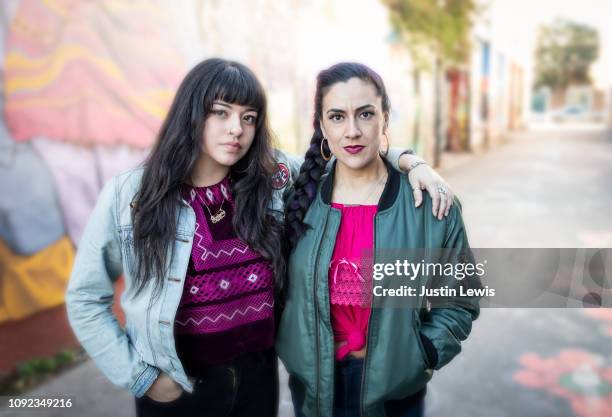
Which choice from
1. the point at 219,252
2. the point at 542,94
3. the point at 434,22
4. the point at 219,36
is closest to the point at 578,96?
the point at 542,94

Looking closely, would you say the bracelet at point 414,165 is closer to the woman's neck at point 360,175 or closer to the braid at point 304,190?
the woman's neck at point 360,175

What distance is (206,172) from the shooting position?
1.96 m

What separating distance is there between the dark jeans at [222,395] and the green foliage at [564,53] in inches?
1314

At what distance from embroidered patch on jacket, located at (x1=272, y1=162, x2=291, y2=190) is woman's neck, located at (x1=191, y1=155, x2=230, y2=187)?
25cm

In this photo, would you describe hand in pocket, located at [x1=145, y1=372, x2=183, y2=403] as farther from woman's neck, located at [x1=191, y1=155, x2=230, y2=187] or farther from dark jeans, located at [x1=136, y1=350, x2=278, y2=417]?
woman's neck, located at [x1=191, y1=155, x2=230, y2=187]

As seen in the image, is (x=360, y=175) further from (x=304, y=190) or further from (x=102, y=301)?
(x=102, y=301)

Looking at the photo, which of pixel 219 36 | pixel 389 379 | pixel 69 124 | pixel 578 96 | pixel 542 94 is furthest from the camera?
pixel 542 94

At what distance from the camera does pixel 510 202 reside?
9.23 meters

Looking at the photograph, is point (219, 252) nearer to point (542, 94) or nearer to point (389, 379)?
point (389, 379)

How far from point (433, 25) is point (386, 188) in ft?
33.0

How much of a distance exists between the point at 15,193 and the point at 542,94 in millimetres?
46914

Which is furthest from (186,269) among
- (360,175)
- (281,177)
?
(360,175)

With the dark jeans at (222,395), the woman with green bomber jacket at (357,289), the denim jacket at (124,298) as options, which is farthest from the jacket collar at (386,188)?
the dark jeans at (222,395)

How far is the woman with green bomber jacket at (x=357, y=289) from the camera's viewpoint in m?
1.76
